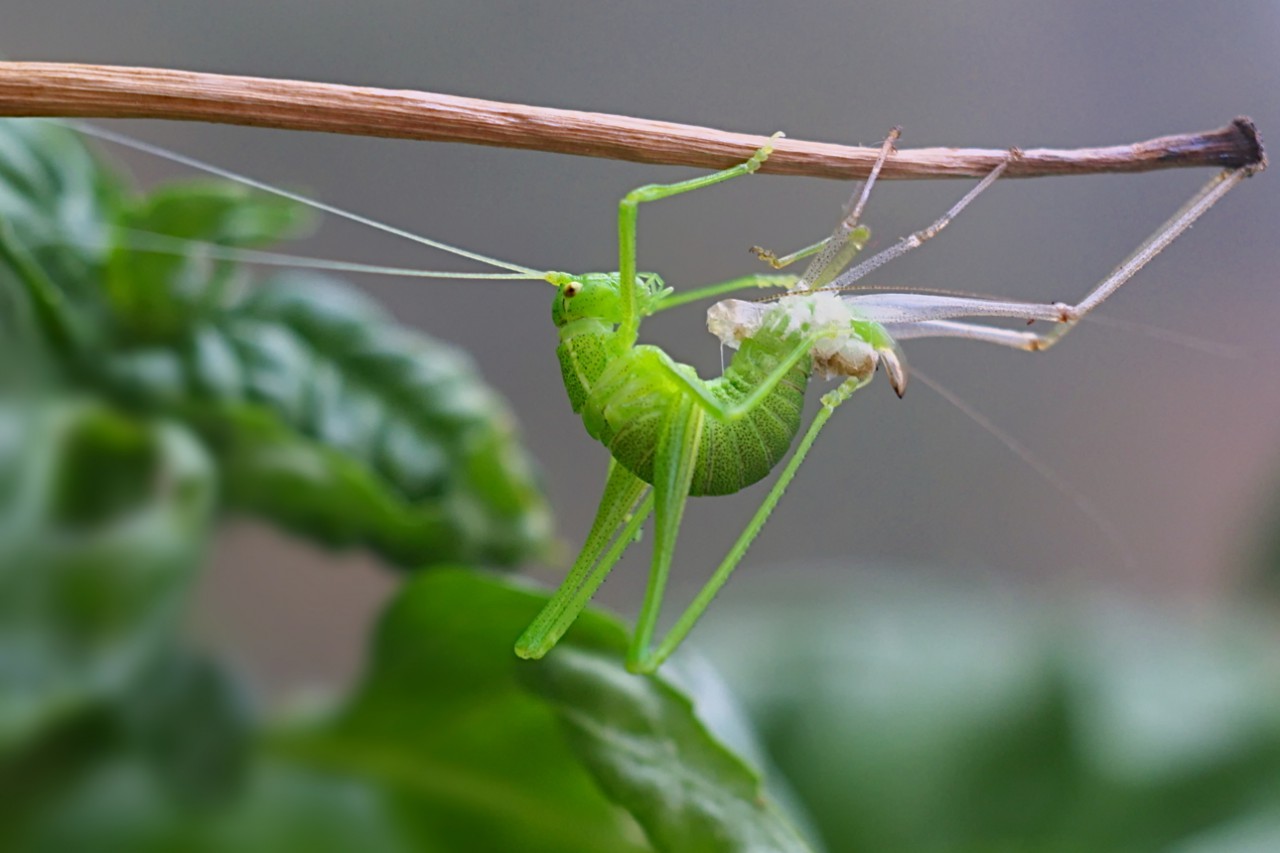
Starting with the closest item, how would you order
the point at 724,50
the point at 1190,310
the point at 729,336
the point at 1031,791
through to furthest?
the point at 729,336 → the point at 1031,791 → the point at 724,50 → the point at 1190,310

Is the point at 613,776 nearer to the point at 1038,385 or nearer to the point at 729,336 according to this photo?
the point at 729,336

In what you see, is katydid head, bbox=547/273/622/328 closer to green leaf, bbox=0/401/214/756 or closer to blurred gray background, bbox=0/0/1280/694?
green leaf, bbox=0/401/214/756

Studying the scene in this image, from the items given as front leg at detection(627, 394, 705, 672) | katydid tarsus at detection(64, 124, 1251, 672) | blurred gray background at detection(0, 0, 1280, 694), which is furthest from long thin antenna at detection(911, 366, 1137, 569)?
blurred gray background at detection(0, 0, 1280, 694)

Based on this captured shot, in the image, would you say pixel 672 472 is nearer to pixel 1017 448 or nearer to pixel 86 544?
pixel 1017 448

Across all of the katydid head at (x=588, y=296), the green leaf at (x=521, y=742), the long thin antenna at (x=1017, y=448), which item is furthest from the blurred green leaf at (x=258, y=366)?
the long thin antenna at (x=1017, y=448)

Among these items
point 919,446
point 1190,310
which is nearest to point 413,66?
point 919,446

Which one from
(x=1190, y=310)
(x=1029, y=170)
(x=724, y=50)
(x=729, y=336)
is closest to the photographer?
A: (x=1029, y=170)

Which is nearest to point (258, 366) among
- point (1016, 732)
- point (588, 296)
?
point (588, 296)
